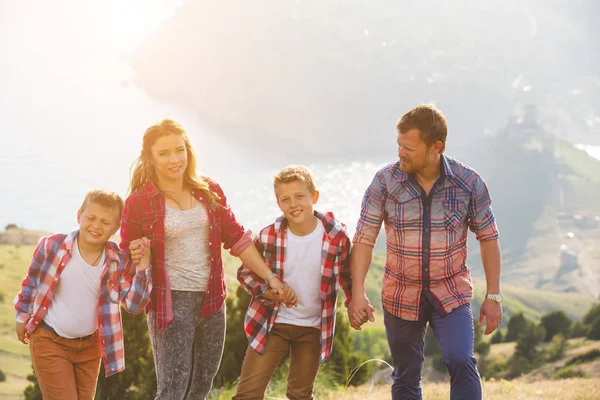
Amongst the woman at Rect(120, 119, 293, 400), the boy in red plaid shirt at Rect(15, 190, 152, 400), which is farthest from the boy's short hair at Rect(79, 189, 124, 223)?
the woman at Rect(120, 119, 293, 400)

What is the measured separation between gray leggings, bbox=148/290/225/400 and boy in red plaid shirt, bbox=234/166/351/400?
0.21 meters

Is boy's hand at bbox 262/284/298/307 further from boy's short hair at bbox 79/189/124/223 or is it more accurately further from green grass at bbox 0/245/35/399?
green grass at bbox 0/245/35/399

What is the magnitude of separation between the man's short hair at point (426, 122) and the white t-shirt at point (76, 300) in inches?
76.1

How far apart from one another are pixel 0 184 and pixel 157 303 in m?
112

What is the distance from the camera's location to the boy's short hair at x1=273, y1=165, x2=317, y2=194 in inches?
135

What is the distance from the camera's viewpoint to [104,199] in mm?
3326

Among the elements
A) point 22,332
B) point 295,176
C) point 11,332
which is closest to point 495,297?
point 295,176

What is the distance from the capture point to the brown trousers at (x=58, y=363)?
317 cm

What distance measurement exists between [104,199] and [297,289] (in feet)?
4.04

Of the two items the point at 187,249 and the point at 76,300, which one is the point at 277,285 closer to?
the point at 187,249

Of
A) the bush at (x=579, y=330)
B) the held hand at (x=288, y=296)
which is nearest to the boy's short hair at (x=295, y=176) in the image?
the held hand at (x=288, y=296)

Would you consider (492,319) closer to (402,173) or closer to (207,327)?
(402,173)

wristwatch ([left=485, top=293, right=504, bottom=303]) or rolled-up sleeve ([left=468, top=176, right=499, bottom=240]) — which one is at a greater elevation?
rolled-up sleeve ([left=468, top=176, right=499, bottom=240])

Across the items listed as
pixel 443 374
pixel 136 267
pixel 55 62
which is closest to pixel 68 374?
pixel 136 267
